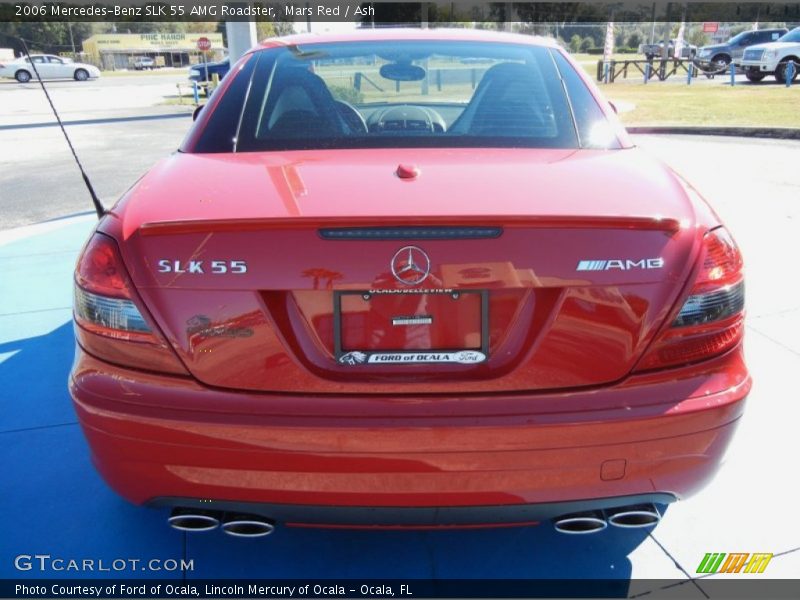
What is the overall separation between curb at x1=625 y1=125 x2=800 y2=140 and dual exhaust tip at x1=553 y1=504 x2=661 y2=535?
1298 centimetres

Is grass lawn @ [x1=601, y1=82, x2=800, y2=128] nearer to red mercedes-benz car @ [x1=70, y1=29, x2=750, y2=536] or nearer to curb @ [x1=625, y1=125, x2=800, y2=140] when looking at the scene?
curb @ [x1=625, y1=125, x2=800, y2=140]

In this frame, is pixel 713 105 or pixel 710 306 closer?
pixel 710 306

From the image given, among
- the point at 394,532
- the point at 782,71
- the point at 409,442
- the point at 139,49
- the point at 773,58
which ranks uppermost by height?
the point at 409,442

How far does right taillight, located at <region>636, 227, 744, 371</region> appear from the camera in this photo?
190 centimetres

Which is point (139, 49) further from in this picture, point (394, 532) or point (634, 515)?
point (634, 515)

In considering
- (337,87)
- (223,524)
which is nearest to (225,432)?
(223,524)

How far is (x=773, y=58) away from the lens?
1005 inches

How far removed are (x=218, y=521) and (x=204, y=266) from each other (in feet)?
2.53

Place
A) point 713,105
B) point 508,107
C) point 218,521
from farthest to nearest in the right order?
point 713,105 → point 508,107 → point 218,521

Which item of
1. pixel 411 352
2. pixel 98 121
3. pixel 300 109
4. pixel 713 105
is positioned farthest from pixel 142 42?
pixel 411 352

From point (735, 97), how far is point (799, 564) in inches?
831

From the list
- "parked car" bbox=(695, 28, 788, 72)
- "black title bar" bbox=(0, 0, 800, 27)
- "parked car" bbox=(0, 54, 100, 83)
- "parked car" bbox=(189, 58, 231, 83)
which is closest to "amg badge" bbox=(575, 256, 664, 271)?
"black title bar" bbox=(0, 0, 800, 27)

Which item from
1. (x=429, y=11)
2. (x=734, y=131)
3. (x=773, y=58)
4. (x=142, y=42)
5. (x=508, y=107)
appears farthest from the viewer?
(x=142, y=42)

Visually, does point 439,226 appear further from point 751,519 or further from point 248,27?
point 248,27
